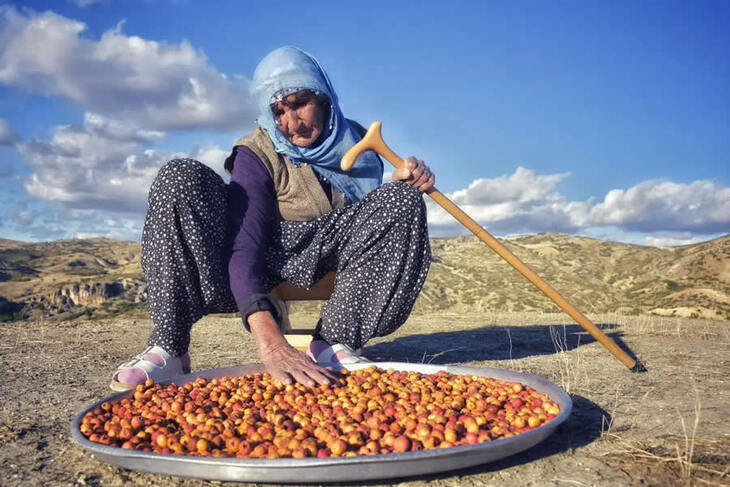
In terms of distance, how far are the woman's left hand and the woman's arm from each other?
68 cm

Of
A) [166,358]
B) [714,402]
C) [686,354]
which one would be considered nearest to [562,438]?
[714,402]

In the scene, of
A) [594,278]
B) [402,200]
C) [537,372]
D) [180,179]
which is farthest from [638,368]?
[594,278]

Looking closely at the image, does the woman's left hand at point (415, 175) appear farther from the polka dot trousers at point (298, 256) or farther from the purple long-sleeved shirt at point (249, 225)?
the purple long-sleeved shirt at point (249, 225)

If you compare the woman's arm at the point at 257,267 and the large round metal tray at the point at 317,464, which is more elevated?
the woman's arm at the point at 257,267

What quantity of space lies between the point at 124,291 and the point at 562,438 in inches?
375

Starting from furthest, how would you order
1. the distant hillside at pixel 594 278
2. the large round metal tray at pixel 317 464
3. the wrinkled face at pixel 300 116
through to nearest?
the distant hillside at pixel 594 278 → the wrinkled face at pixel 300 116 → the large round metal tray at pixel 317 464

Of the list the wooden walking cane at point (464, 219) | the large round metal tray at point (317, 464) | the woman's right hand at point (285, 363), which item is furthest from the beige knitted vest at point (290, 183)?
the large round metal tray at point (317, 464)

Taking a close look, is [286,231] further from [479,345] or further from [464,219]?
[479,345]

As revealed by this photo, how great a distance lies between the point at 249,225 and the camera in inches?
104

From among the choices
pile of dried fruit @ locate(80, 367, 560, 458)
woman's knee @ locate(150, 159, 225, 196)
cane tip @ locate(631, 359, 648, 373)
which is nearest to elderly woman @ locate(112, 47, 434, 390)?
woman's knee @ locate(150, 159, 225, 196)

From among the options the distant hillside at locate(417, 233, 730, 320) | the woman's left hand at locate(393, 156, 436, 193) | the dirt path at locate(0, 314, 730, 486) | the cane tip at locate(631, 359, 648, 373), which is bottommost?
the dirt path at locate(0, 314, 730, 486)

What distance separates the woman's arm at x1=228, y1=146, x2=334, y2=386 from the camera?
214cm

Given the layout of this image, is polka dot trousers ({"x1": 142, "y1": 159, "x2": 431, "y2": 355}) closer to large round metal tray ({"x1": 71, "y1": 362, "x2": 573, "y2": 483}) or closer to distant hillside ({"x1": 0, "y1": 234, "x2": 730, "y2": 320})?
large round metal tray ({"x1": 71, "y1": 362, "x2": 573, "y2": 483})

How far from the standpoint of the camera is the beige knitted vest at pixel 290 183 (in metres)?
2.86
